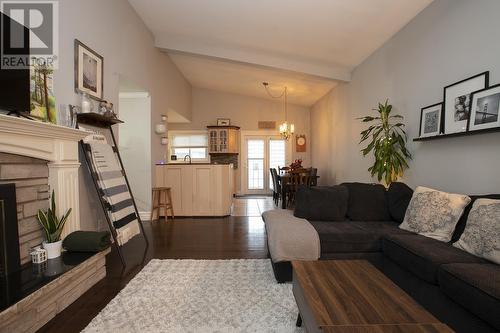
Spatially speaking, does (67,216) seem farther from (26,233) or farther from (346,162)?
(346,162)

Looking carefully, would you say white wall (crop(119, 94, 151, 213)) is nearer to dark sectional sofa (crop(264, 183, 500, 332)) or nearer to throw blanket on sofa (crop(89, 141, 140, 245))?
throw blanket on sofa (crop(89, 141, 140, 245))

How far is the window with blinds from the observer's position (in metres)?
8.56

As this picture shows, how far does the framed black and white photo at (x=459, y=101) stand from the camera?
94.8 inches

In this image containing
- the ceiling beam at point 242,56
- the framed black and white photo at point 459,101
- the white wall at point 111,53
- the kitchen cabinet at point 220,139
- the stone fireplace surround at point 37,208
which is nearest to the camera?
the stone fireplace surround at point 37,208

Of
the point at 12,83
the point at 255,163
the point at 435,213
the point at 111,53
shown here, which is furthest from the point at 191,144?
the point at 435,213

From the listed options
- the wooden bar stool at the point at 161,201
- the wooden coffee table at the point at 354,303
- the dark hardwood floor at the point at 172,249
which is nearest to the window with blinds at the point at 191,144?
the wooden bar stool at the point at 161,201

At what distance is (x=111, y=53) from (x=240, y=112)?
5.32m

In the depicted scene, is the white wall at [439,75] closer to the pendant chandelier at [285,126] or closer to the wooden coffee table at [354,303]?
the wooden coffee table at [354,303]

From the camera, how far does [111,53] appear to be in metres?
3.60

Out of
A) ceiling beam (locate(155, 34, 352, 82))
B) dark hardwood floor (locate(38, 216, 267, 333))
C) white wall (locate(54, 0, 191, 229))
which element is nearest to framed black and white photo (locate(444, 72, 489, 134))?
dark hardwood floor (locate(38, 216, 267, 333))

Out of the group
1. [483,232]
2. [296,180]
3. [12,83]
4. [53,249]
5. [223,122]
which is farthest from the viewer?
[223,122]

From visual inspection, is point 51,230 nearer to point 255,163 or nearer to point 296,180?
point 296,180

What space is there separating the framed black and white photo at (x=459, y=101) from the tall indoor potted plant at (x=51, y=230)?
3.78 metres

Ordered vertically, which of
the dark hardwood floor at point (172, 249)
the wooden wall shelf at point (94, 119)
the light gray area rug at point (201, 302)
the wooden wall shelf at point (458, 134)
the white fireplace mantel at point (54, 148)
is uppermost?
the wooden wall shelf at point (94, 119)
